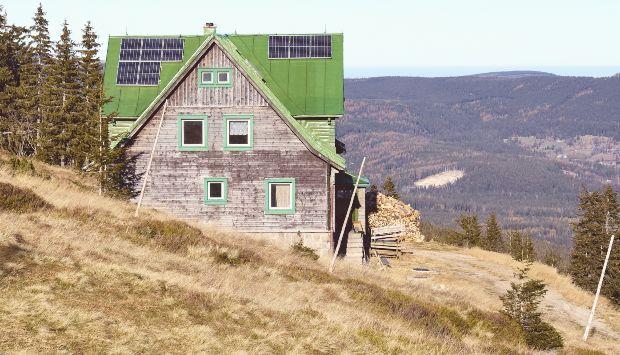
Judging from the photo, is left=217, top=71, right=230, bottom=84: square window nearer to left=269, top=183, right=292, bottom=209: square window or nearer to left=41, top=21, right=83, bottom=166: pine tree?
left=269, top=183, right=292, bottom=209: square window

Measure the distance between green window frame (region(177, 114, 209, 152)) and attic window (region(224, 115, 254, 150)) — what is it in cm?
99

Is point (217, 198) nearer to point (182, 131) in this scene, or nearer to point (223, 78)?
point (182, 131)

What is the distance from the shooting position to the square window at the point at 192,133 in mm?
36125

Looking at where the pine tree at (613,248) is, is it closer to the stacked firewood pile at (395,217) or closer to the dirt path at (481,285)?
the dirt path at (481,285)

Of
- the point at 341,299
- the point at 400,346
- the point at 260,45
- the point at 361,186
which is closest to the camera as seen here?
the point at 400,346

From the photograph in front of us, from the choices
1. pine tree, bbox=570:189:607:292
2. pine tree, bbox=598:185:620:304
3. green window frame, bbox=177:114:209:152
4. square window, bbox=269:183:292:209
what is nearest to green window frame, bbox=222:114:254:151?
green window frame, bbox=177:114:209:152

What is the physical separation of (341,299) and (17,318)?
11268 mm

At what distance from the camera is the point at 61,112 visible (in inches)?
2295

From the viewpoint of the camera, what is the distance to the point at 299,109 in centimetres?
3862

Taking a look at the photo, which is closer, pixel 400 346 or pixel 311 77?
pixel 400 346

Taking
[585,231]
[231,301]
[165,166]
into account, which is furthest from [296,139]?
[585,231]

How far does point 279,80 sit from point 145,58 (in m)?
7.13

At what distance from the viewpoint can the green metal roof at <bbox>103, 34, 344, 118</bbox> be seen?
127 feet

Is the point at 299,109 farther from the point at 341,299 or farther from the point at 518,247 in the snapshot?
the point at 518,247
